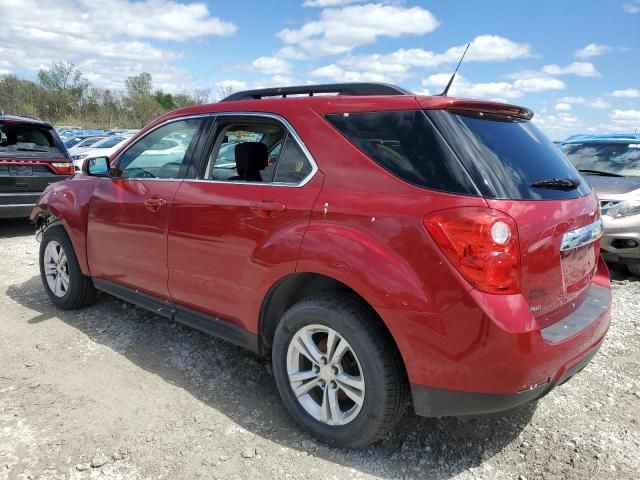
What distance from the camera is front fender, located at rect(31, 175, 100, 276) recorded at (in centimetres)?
414

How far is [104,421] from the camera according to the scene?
2.86m

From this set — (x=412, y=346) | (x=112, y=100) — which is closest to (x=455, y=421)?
(x=412, y=346)

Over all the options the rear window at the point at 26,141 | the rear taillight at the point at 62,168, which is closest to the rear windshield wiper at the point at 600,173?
the rear taillight at the point at 62,168

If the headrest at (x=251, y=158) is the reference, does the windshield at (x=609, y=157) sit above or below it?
below

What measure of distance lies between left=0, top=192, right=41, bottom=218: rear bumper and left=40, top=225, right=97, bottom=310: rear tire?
3366 mm

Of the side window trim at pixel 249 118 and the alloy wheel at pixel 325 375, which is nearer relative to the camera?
the alloy wheel at pixel 325 375

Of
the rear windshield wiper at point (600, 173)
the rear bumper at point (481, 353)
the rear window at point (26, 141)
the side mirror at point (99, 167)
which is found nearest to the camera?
the rear bumper at point (481, 353)

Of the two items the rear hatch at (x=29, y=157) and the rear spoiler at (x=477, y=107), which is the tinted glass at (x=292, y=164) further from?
the rear hatch at (x=29, y=157)

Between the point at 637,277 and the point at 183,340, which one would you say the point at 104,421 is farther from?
the point at 637,277

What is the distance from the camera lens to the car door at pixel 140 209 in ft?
11.2

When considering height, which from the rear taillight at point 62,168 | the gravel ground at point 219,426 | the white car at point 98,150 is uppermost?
the rear taillight at point 62,168

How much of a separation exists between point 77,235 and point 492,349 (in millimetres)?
3481

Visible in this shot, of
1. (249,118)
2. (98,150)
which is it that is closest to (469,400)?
(249,118)

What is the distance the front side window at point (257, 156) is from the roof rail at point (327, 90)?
0.25 m
